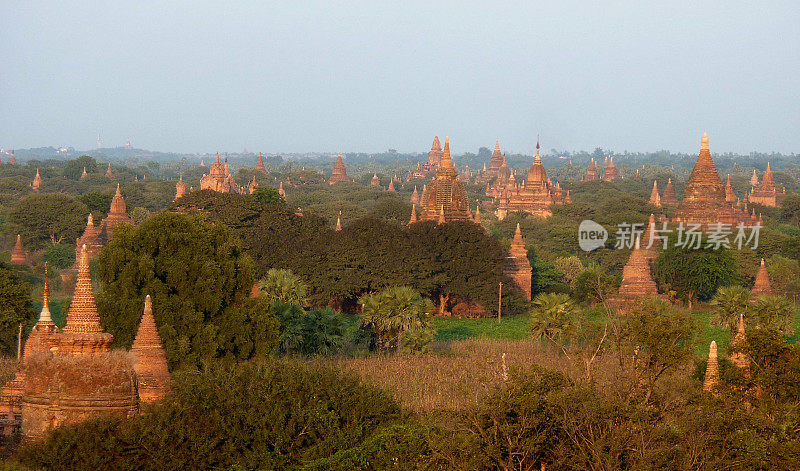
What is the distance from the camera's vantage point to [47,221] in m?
78.2

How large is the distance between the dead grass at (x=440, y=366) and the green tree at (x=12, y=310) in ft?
30.8

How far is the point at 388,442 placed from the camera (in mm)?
19875

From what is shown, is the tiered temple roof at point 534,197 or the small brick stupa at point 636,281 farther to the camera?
the tiered temple roof at point 534,197

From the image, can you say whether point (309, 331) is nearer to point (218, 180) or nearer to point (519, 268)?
point (519, 268)

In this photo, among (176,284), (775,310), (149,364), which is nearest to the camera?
(149,364)

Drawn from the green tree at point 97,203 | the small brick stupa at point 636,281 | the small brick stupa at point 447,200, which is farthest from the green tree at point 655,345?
the green tree at point 97,203

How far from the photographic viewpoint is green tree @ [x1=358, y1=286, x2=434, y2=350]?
37.2 metres

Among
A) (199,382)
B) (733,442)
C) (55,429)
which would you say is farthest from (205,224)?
(733,442)

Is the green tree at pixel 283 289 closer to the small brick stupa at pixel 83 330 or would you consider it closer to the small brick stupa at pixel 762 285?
the small brick stupa at pixel 83 330

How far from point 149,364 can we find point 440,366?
14.6 m

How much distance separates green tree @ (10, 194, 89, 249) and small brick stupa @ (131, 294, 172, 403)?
59.2 meters

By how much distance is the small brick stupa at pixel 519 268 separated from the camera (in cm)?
5675

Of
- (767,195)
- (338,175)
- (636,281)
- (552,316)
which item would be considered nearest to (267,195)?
(636,281)

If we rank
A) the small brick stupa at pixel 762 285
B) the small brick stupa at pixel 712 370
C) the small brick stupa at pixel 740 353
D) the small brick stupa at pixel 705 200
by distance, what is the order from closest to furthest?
the small brick stupa at pixel 740 353 < the small brick stupa at pixel 712 370 < the small brick stupa at pixel 762 285 < the small brick stupa at pixel 705 200
